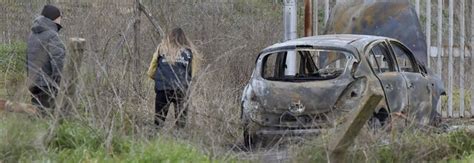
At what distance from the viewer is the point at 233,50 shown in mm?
14797

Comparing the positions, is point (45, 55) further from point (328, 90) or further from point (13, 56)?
point (13, 56)

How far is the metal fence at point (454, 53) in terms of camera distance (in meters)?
15.2

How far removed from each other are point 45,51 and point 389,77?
4.14m

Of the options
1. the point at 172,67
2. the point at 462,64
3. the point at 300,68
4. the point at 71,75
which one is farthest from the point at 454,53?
the point at 71,75

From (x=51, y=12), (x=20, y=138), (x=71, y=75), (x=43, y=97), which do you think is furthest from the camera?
(x=51, y=12)

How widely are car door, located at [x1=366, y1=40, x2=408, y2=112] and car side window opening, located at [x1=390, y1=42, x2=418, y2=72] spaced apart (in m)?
0.26

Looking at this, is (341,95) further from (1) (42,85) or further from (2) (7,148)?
(2) (7,148)

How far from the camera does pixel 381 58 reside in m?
11.8

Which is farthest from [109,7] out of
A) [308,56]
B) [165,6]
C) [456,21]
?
[456,21]

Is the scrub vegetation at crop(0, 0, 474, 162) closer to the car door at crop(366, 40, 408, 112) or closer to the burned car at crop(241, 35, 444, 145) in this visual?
the burned car at crop(241, 35, 444, 145)

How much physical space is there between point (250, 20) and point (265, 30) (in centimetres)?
47

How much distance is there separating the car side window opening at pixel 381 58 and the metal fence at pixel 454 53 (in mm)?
3415

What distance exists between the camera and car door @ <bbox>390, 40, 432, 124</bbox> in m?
11.4

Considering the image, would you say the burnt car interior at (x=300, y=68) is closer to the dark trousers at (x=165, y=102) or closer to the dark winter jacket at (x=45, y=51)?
the dark trousers at (x=165, y=102)
